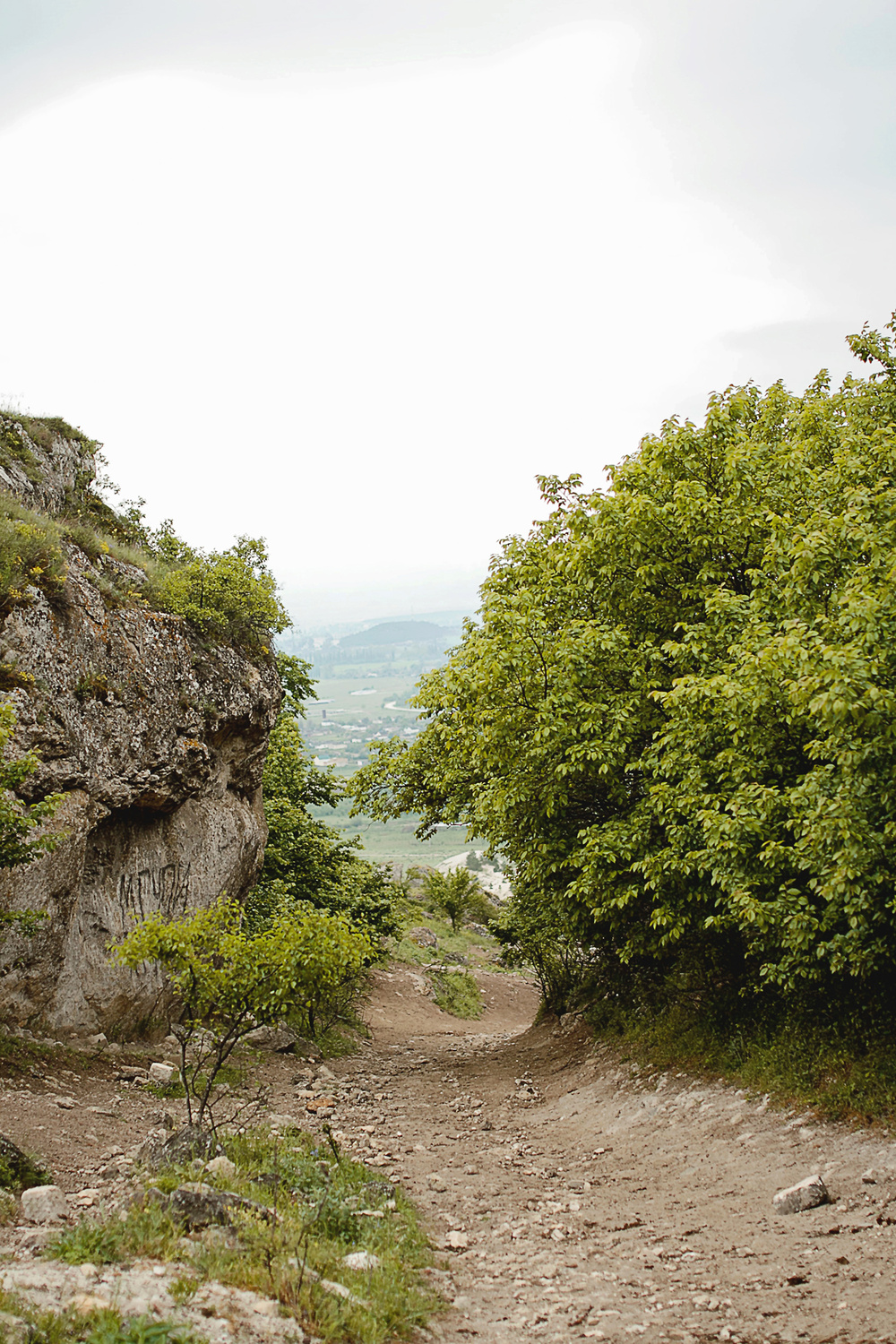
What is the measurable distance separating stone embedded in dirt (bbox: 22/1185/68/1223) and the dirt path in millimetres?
3301

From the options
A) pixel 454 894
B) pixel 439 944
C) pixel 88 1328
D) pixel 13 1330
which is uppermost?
pixel 13 1330

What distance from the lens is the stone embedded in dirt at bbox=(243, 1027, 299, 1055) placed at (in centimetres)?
1495

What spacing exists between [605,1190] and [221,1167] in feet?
14.9

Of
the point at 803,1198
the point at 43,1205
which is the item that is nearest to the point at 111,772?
the point at 43,1205

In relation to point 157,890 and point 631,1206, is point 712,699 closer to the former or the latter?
point 631,1206

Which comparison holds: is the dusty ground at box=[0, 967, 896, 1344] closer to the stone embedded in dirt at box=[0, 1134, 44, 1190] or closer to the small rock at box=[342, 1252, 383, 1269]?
the stone embedded in dirt at box=[0, 1134, 44, 1190]

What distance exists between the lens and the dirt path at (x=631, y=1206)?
5863 millimetres

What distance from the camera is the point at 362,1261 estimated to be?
242 inches

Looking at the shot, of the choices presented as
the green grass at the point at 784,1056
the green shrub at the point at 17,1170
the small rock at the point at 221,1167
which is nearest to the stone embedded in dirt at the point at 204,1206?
the small rock at the point at 221,1167

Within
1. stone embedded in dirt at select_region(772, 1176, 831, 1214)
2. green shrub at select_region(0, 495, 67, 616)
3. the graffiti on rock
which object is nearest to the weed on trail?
stone embedded in dirt at select_region(772, 1176, 831, 1214)

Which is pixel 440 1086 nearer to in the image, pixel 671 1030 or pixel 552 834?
pixel 671 1030

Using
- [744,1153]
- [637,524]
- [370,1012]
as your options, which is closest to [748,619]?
[637,524]

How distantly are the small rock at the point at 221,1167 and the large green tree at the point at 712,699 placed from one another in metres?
5.51

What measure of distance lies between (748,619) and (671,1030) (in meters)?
6.98
